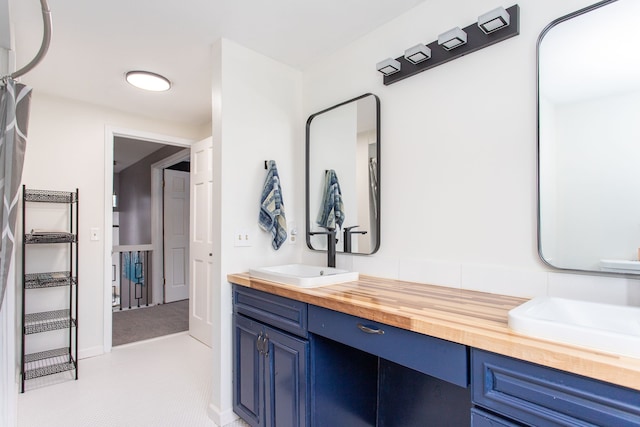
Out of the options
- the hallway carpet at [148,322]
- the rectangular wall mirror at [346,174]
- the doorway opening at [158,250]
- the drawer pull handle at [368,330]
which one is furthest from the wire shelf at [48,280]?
the drawer pull handle at [368,330]

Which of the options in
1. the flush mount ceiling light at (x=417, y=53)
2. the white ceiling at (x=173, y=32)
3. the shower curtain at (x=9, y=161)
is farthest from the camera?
the white ceiling at (x=173, y=32)

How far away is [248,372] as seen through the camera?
6.21 ft

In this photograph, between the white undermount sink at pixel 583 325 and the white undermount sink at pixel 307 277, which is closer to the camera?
the white undermount sink at pixel 583 325

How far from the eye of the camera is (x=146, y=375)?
2.65 m

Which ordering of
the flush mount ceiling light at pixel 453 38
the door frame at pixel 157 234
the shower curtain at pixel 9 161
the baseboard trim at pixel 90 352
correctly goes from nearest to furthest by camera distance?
the shower curtain at pixel 9 161 < the flush mount ceiling light at pixel 453 38 < the baseboard trim at pixel 90 352 < the door frame at pixel 157 234

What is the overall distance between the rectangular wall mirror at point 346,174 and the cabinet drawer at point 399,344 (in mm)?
682

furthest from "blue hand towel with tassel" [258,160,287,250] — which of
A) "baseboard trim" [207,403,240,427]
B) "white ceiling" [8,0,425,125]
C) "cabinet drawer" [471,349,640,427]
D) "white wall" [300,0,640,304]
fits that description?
"cabinet drawer" [471,349,640,427]

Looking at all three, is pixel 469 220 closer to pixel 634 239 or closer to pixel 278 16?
pixel 634 239

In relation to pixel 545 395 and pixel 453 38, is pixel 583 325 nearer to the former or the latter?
pixel 545 395

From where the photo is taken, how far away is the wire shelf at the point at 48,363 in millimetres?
2576

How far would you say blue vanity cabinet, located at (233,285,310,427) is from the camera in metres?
1.57

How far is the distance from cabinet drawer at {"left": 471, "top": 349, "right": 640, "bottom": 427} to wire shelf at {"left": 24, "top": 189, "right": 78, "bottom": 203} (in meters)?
3.26

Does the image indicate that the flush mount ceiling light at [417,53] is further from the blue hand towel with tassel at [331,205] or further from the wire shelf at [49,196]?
the wire shelf at [49,196]

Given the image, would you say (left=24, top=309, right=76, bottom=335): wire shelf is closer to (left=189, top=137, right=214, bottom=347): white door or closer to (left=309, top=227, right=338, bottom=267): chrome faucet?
(left=189, top=137, right=214, bottom=347): white door
